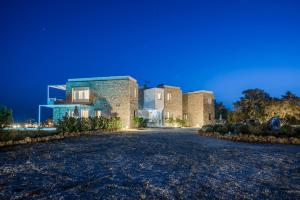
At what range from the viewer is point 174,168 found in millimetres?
5719

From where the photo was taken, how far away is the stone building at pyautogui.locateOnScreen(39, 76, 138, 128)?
81.4ft

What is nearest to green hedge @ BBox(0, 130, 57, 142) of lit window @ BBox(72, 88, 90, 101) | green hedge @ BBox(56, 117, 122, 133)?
green hedge @ BBox(56, 117, 122, 133)

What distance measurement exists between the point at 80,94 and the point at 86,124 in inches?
353

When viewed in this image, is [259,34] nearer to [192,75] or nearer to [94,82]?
[94,82]

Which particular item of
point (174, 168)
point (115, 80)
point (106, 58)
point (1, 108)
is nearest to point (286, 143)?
point (174, 168)

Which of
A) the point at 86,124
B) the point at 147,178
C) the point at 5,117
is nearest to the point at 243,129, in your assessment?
the point at 86,124

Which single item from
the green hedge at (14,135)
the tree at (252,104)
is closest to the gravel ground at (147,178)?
the green hedge at (14,135)

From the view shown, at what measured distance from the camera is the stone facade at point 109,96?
24891 millimetres

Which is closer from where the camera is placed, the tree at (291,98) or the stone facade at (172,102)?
the tree at (291,98)

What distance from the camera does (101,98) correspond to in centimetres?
2547

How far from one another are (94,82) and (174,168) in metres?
21.2

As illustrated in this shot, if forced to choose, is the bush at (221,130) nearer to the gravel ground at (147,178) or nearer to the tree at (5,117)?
the gravel ground at (147,178)

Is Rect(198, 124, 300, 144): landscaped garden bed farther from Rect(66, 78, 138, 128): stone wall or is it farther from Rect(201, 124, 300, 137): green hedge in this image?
Rect(66, 78, 138, 128): stone wall

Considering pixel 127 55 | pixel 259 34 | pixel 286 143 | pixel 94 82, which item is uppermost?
pixel 127 55
